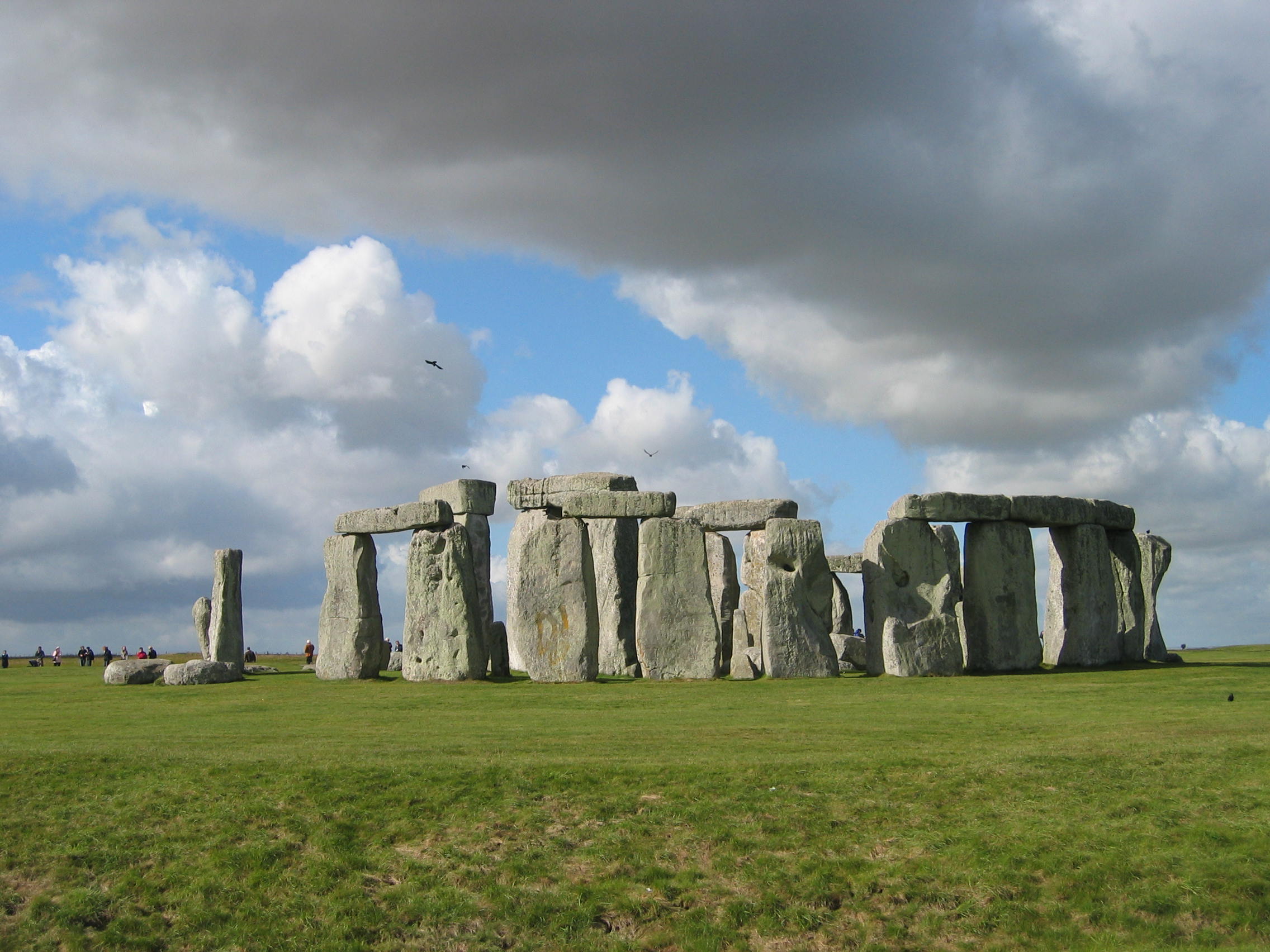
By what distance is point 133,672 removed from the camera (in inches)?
928

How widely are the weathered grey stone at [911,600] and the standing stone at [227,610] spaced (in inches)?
564

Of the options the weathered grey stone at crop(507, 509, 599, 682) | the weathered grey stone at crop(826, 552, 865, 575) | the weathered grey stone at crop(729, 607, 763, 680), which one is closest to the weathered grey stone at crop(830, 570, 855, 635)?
the weathered grey stone at crop(826, 552, 865, 575)

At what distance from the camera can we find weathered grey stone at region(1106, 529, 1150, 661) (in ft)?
79.8

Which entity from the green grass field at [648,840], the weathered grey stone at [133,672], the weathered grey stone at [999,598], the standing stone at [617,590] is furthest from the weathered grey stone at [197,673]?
the weathered grey stone at [999,598]

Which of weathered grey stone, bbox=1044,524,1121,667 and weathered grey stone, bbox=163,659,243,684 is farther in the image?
weathered grey stone, bbox=1044,524,1121,667

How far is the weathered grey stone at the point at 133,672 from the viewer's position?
2353cm

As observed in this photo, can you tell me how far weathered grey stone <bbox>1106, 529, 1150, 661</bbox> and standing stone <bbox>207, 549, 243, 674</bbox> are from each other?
18945mm

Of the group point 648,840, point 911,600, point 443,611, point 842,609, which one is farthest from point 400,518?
point 648,840

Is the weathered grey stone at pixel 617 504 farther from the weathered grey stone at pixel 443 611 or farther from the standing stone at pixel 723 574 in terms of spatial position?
the standing stone at pixel 723 574

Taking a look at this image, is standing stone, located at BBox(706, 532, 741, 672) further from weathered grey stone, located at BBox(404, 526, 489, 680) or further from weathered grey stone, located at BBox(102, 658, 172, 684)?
weathered grey stone, located at BBox(102, 658, 172, 684)

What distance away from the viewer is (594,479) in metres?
26.5

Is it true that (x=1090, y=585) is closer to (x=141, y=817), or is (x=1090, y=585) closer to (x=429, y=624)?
(x=429, y=624)

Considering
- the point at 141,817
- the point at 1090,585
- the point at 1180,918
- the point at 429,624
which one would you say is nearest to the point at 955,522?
the point at 1090,585

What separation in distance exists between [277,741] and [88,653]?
28.6m
